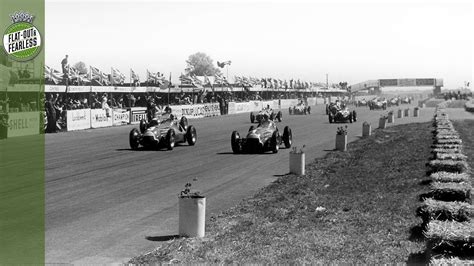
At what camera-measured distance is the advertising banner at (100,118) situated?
3366cm

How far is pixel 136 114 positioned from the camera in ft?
125

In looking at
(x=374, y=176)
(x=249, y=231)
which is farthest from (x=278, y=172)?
(x=249, y=231)

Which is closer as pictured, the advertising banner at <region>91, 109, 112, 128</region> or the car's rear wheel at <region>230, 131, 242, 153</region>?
the car's rear wheel at <region>230, 131, 242, 153</region>

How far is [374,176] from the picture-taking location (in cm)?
1454

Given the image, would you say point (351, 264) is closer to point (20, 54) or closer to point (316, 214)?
point (316, 214)

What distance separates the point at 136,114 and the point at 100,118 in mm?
4165

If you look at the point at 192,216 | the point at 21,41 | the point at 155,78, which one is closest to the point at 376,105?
A: the point at 155,78

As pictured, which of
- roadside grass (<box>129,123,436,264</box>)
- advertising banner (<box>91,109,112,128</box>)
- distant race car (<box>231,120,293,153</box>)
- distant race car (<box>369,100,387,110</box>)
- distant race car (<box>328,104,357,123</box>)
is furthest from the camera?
distant race car (<box>369,100,387,110</box>)

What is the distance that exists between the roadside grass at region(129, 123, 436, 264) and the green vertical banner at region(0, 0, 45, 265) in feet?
6.79

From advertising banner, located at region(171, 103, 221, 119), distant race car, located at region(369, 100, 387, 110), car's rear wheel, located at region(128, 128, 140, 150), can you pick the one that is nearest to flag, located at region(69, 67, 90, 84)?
advertising banner, located at region(171, 103, 221, 119)

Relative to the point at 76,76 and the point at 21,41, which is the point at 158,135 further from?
the point at 76,76

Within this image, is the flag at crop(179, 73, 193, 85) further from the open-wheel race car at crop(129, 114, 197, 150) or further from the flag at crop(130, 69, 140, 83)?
the open-wheel race car at crop(129, 114, 197, 150)

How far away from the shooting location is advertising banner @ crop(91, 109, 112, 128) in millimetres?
33656

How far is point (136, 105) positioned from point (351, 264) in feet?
119
